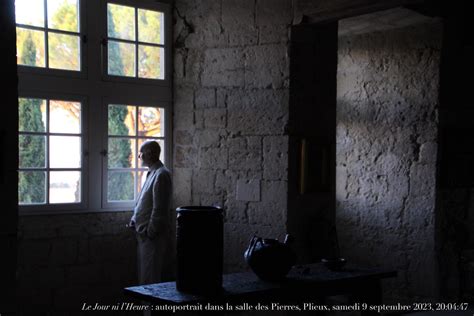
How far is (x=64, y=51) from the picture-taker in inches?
187

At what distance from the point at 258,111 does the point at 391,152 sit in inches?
51.7

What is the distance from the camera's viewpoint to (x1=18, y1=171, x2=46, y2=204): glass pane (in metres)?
4.52

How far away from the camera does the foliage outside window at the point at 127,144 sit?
198 inches

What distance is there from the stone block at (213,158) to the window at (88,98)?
438mm

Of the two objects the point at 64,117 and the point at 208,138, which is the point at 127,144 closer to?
the point at 64,117

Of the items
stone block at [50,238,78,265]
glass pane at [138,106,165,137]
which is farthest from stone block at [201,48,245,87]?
stone block at [50,238,78,265]

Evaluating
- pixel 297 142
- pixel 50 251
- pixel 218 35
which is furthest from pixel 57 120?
pixel 297 142

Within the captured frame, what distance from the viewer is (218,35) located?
499 centimetres

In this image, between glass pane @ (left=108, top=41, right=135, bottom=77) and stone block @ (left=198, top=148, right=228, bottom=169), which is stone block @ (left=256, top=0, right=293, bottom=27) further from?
glass pane @ (left=108, top=41, right=135, bottom=77)

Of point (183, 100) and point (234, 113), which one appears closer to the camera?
point (234, 113)

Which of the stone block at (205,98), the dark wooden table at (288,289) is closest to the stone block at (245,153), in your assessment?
the stone block at (205,98)

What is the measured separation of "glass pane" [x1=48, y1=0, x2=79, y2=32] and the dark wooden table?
8.54 feet

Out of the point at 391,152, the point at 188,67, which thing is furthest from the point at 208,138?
the point at 391,152

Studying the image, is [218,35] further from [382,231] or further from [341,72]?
[382,231]
